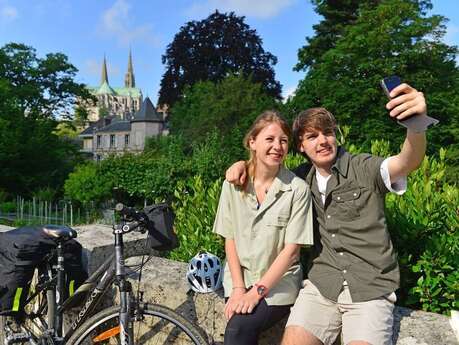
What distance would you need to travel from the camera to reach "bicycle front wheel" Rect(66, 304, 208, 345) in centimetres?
282

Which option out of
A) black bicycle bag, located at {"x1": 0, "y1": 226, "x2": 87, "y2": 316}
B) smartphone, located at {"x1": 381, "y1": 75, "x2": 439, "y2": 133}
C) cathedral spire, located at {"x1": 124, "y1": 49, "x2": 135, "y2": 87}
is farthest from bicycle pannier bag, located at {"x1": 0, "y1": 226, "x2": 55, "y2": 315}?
cathedral spire, located at {"x1": 124, "y1": 49, "x2": 135, "y2": 87}

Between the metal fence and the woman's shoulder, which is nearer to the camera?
the woman's shoulder

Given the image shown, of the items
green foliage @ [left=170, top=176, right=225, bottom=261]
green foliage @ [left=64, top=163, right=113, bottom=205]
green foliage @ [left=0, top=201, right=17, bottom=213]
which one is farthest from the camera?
green foliage @ [left=0, top=201, right=17, bottom=213]

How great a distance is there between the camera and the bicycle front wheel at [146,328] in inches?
111

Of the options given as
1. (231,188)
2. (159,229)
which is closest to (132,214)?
(159,229)

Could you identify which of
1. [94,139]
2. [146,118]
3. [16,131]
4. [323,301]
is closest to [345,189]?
[323,301]

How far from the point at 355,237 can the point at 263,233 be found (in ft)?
1.56

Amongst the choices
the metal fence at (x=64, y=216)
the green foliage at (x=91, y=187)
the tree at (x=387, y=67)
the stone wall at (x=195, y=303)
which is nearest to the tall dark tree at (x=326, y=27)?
the tree at (x=387, y=67)

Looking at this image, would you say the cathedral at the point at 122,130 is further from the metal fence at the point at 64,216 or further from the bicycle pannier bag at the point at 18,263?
the bicycle pannier bag at the point at 18,263

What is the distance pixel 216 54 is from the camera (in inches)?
1640

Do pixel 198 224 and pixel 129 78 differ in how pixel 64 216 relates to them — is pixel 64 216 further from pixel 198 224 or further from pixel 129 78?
pixel 129 78

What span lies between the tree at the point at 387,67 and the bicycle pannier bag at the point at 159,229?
19.3 m

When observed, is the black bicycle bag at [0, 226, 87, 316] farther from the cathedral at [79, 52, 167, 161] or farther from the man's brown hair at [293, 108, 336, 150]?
the cathedral at [79, 52, 167, 161]

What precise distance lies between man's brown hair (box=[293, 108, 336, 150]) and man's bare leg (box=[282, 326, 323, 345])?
98cm
